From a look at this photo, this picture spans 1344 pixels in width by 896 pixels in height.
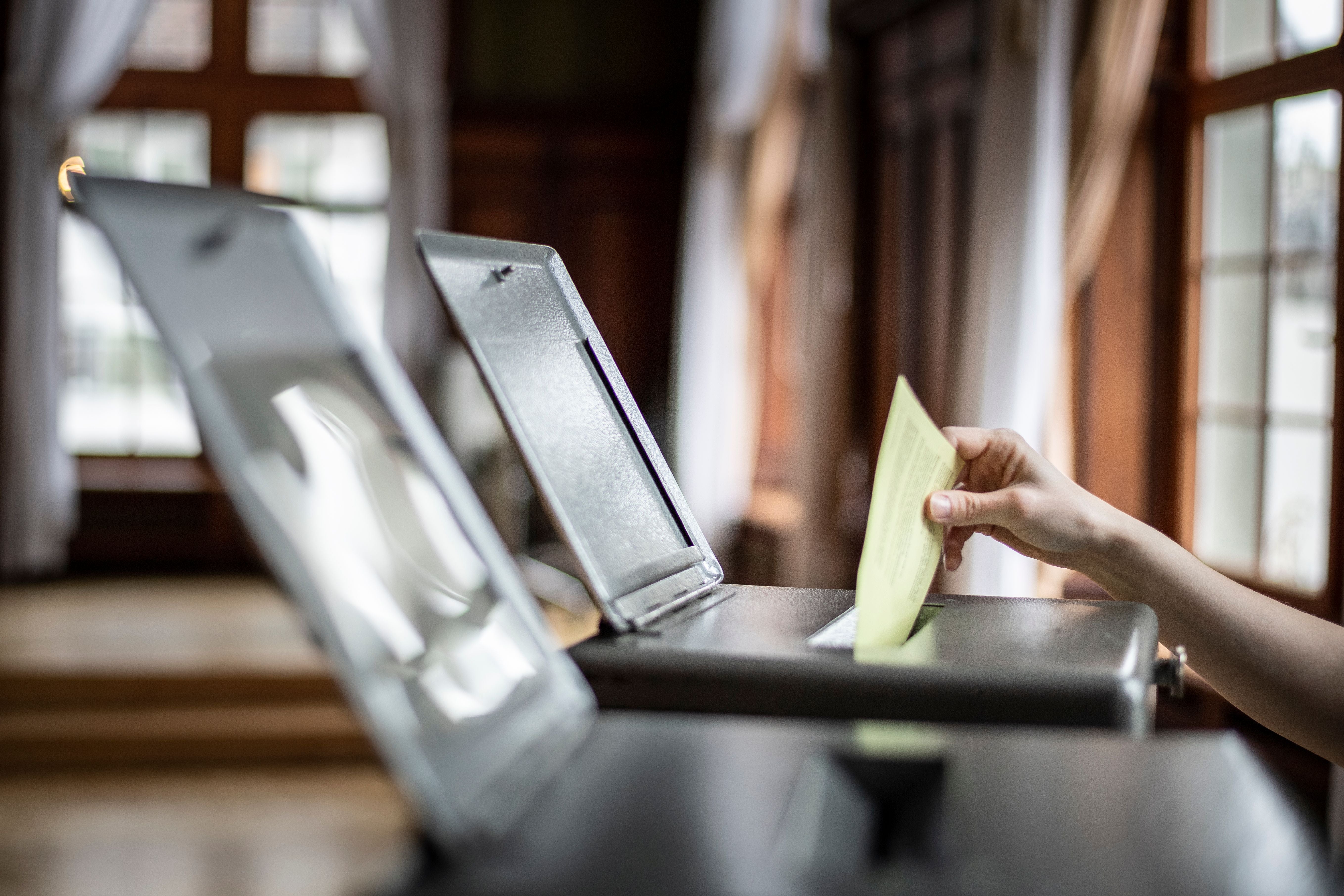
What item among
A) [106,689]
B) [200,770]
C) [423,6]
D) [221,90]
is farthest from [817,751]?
[221,90]

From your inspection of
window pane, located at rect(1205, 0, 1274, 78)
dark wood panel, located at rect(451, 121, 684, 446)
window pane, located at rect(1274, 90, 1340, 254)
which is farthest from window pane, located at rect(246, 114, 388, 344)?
window pane, located at rect(1274, 90, 1340, 254)

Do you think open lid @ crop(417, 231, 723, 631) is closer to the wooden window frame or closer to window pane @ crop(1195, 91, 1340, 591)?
window pane @ crop(1195, 91, 1340, 591)

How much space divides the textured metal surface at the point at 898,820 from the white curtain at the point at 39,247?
17.7 ft

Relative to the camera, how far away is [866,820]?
0.43 meters

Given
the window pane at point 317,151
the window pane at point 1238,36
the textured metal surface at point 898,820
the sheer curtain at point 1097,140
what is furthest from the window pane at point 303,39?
the textured metal surface at point 898,820

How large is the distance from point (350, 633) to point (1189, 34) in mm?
3166

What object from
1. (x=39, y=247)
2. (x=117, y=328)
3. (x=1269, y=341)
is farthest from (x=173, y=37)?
(x=1269, y=341)

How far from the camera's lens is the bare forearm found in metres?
0.85

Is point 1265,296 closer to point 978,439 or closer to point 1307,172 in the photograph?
point 1307,172

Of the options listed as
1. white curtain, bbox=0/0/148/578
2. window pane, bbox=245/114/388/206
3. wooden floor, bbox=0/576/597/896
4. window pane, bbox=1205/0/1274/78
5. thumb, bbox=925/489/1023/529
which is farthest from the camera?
window pane, bbox=245/114/388/206

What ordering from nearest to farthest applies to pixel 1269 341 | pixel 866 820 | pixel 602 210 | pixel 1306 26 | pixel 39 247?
pixel 866 820 → pixel 1306 26 → pixel 1269 341 → pixel 39 247 → pixel 602 210

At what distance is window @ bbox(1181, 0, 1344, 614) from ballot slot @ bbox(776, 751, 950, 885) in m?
2.33

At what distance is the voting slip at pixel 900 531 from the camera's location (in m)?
0.63

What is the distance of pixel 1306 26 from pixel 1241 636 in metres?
2.31
